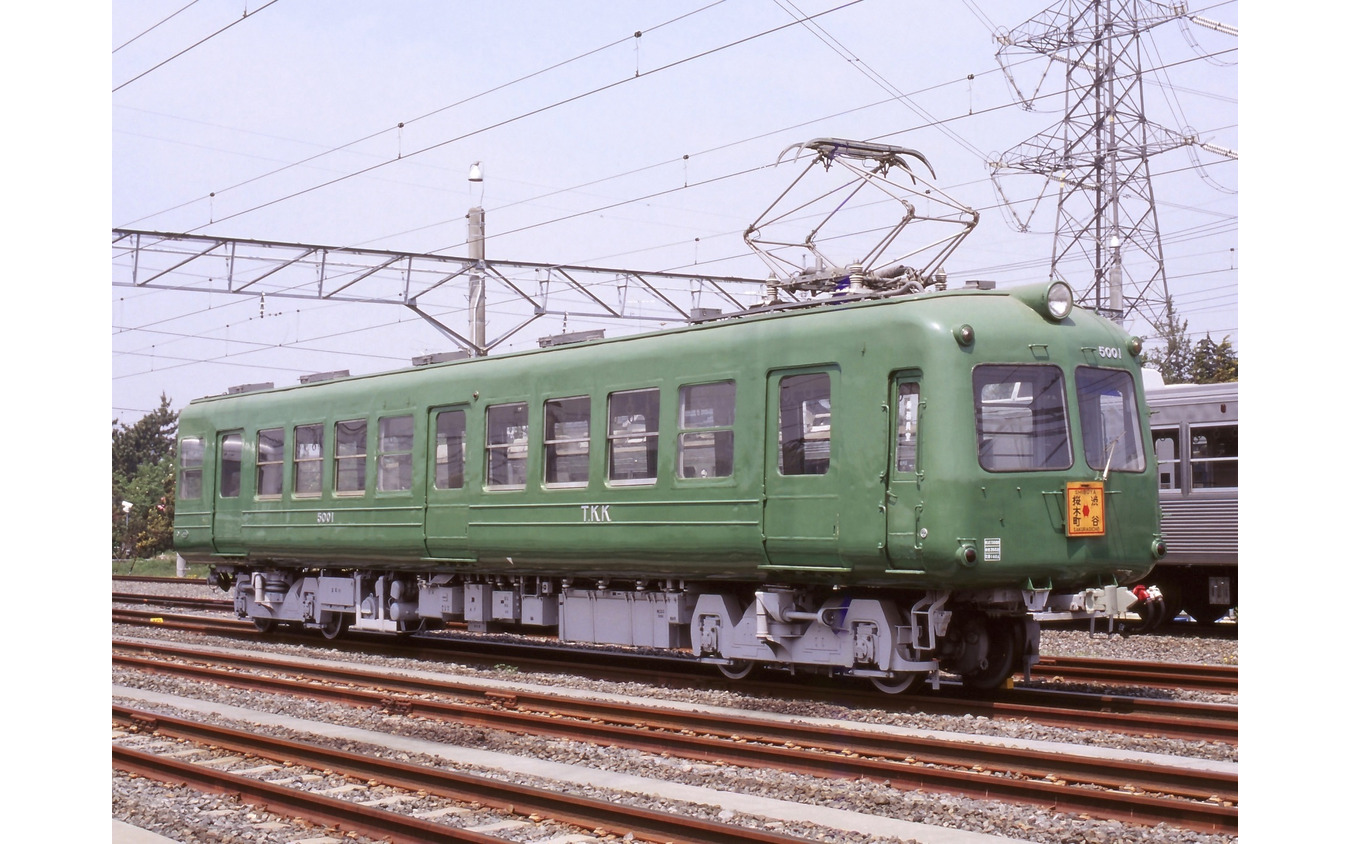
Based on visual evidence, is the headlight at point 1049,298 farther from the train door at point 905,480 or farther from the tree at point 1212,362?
the tree at point 1212,362

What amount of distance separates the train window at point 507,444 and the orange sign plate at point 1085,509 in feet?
20.0

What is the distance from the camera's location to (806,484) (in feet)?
41.3

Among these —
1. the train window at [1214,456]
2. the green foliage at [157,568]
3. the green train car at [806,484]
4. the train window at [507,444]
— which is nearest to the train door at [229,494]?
the green train car at [806,484]

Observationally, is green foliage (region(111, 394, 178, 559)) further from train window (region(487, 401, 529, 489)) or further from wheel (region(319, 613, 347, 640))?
train window (region(487, 401, 529, 489))

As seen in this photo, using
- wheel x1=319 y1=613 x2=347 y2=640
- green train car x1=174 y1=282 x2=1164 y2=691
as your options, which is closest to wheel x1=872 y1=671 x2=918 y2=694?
green train car x1=174 y1=282 x2=1164 y2=691

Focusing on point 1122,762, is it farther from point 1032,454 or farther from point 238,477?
point 238,477

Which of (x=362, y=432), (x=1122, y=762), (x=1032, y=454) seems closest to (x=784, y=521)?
(x=1032, y=454)

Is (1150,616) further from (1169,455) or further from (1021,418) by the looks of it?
(1021,418)

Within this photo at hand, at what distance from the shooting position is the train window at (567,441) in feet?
48.8

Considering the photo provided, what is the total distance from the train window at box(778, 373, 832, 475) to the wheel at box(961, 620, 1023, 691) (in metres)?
2.13

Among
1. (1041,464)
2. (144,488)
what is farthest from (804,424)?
(144,488)

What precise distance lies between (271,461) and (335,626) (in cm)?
247

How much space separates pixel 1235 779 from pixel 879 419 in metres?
4.49

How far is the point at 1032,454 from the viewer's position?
39.0 feet
